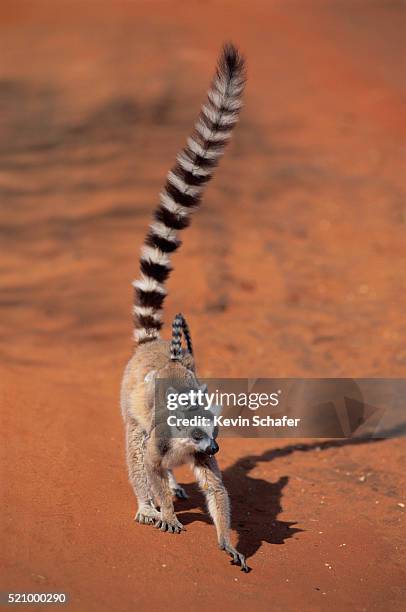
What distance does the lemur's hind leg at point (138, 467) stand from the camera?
5.57 m

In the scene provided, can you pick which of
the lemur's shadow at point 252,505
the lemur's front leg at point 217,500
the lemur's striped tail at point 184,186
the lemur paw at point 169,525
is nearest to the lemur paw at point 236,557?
the lemur's front leg at point 217,500

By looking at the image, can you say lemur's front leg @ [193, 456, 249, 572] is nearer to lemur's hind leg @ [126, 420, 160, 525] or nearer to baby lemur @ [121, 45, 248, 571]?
baby lemur @ [121, 45, 248, 571]

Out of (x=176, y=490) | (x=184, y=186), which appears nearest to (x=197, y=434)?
(x=176, y=490)

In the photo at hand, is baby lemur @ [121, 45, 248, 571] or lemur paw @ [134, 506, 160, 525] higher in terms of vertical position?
baby lemur @ [121, 45, 248, 571]

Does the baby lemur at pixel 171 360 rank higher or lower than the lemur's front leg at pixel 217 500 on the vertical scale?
higher

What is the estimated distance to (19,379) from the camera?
24.0 ft

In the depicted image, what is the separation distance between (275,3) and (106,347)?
17.3 m

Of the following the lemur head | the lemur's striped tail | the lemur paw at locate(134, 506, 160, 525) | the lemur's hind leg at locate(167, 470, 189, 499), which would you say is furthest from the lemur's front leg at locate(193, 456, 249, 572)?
the lemur's striped tail

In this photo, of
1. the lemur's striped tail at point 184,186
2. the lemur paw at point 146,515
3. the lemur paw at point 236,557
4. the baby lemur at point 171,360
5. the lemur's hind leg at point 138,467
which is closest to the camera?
the lemur paw at point 236,557

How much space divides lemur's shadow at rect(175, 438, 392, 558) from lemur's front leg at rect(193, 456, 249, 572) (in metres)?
0.28

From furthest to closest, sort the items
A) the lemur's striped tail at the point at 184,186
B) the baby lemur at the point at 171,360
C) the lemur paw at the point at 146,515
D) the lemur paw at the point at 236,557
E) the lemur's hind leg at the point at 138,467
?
the lemur's striped tail at the point at 184,186 < the lemur's hind leg at the point at 138,467 < the lemur paw at the point at 146,515 < the baby lemur at the point at 171,360 < the lemur paw at the point at 236,557

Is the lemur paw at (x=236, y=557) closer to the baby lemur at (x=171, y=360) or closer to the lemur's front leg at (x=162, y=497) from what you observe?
the baby lemur at (x=171, y=360)

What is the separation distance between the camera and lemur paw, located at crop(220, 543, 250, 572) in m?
4.95

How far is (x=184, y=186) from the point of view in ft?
20.2
